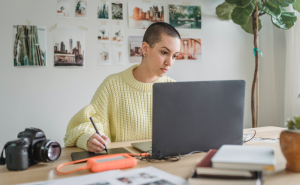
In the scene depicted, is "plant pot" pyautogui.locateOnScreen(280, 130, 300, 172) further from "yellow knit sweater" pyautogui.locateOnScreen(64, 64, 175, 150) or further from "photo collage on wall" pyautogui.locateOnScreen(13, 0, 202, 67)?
"photo collage on wall" pyautogui.locateOnScreen(13, 0, 202, 67)

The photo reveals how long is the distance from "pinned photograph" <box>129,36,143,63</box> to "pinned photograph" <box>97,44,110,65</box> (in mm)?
220

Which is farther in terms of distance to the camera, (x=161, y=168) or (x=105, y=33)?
(x=105, y=33)

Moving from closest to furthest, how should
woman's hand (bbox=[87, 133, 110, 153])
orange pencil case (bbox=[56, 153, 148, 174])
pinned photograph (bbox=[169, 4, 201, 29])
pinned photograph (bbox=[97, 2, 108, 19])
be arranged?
1. orange pencil case (bbox=[56, 153, 148, 174])
2. woman's hand (bbox=[87, 133, 110, 153])
3. pinned photograph (bbox=[97, 2, 108, 19])
4. pinned photograph (bbox=[169, 4, 201, 29])

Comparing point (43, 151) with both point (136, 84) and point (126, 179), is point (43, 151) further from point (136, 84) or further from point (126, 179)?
point (136, 84)

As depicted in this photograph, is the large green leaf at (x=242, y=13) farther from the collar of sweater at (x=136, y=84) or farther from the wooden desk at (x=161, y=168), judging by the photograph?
the wooden desk at (x=161, y=168)

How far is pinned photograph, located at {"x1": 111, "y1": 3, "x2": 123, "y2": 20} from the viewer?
2.34 meters

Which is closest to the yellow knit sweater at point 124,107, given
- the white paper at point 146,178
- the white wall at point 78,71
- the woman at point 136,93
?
the woman at point 136,93

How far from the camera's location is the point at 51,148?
83cm

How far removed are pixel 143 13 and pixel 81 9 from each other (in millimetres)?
572

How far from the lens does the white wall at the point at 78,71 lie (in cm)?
207

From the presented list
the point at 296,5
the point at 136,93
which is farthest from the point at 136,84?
the point at 296,5

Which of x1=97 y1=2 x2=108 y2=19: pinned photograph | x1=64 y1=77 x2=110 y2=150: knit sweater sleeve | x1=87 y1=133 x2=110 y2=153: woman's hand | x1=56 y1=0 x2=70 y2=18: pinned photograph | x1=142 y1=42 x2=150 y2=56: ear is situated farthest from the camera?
x1=97 y1=2 x2=108 y2=19: pinned photograph

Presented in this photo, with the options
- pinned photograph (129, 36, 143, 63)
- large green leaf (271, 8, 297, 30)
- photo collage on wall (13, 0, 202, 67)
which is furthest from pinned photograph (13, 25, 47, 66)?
large green leaf (271, 8, 297, 30)

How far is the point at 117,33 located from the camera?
237 centimetres
